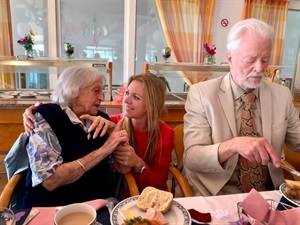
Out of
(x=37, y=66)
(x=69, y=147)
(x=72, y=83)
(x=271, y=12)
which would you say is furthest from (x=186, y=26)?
(x=69, y=147)

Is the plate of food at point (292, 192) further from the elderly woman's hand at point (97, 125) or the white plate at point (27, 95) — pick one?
the white plate at point (27, 95)

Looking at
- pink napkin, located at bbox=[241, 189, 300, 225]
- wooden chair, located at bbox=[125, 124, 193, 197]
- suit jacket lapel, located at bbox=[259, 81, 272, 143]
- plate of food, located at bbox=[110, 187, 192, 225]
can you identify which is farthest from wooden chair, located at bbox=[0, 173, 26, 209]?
suit jacket lapel, located at bbox=[259, 81, 272, 143]

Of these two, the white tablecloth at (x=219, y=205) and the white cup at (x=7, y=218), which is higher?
the white cup at (x=7, y=218)

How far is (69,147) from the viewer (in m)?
1.26

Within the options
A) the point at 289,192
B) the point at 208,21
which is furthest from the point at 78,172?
the point at 208,21

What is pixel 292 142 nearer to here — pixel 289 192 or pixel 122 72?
pixel 289 192

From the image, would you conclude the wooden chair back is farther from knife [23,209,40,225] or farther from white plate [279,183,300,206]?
knife [23,209,40,225]

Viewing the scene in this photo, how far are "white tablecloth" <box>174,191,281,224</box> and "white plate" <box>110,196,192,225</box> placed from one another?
0.08 meters

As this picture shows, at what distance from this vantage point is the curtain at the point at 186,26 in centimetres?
381

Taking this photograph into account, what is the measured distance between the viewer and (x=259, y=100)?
145cm

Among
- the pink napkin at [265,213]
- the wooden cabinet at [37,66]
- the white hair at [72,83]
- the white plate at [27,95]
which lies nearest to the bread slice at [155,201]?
the pink napkin at [265,213]

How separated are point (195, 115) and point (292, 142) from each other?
58 cm

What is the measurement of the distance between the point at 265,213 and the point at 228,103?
2.20 feet

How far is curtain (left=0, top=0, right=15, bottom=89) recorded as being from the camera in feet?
10.8
